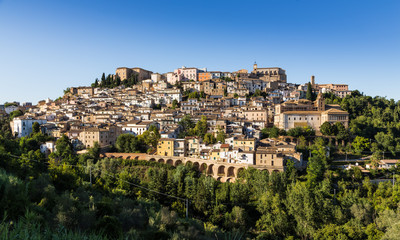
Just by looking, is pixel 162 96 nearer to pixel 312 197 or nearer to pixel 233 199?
pixel 233 199

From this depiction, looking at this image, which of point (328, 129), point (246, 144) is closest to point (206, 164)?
point (246, 144)

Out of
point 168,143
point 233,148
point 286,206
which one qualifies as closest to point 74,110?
point 168,143

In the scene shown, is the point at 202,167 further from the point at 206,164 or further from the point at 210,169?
the point at 210,169

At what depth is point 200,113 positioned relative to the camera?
40594mm

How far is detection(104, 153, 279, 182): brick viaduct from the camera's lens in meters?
25.7

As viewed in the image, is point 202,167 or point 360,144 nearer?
point 202,167

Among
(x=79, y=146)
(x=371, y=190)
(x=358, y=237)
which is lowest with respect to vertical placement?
(x=358, y=237)

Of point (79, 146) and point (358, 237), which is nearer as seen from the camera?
point (358, 237)

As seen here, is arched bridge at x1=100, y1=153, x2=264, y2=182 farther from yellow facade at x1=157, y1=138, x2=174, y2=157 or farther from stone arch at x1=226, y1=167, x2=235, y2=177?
yellow facade at x1=157, y1=138, x2=174, y2=157

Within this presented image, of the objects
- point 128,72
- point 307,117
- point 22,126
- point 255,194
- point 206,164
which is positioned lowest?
point 255,194

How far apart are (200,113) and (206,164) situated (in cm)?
1440

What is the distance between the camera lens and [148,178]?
2506 cm

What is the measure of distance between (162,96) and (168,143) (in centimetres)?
2294

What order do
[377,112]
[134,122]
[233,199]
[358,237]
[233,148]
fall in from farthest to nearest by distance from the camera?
[377,112], [134,122], [233,148], [233,199], [358,237]
